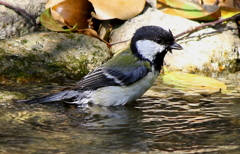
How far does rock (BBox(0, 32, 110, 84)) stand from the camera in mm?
5278

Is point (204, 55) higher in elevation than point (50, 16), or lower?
lower

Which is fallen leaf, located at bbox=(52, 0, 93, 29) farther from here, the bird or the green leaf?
the bird

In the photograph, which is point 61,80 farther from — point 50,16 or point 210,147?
point 210,147

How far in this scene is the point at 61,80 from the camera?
17.6ft

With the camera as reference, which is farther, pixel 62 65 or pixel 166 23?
pixel 166 23

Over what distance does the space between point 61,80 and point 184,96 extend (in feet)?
5.13

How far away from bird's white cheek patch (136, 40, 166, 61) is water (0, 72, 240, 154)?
0.51 metres

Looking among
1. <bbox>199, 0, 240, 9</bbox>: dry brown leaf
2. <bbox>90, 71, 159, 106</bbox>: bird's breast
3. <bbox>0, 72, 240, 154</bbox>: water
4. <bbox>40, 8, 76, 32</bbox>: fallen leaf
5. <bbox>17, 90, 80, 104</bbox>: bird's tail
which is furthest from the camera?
<bbox>199, 0, 240, 9</bbox>: dry brown leaf

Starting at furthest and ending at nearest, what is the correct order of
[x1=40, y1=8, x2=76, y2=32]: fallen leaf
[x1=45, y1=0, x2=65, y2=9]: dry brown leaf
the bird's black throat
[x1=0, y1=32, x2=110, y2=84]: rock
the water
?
1. [x1=45, y1=0, x2=65, y2=9]: dry brown leaf
2. [x1=40, y1=8, x2=76, y2=32]: fallen leaf
3. [x1=0, y1=32, x2=110, y2=84]: rock
4. the bird's black throat
5. the water

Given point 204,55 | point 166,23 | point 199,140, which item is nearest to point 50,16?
point 166,23

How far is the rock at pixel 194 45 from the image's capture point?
20.0ft

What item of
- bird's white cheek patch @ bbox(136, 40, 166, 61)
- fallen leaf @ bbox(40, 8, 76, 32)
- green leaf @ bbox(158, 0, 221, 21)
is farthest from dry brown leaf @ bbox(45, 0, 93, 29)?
bird's white cheek patch @ bbox(136, 40, 166, 61)

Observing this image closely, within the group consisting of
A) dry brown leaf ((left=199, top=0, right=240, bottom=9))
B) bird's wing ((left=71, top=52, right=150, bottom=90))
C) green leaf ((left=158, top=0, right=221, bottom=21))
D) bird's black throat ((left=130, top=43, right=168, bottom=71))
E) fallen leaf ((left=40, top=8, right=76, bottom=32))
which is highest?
dry brown leaf ((left=199, top=0, right=240, bottom=9))

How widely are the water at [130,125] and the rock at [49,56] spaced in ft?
1.00
